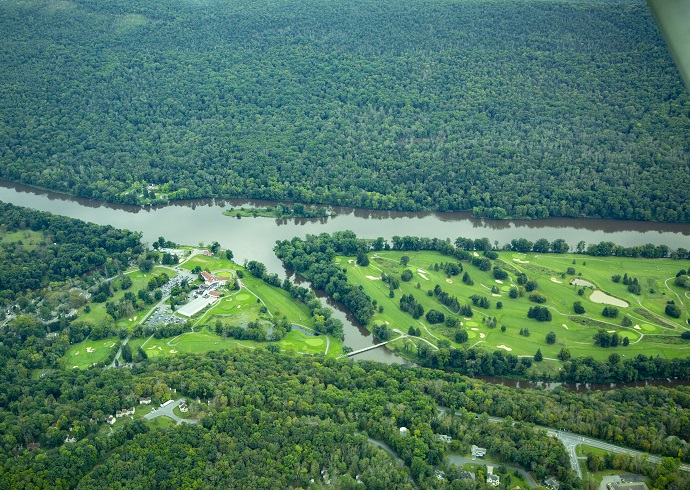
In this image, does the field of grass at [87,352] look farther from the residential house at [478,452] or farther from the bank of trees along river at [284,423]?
the residential house at [478,452]

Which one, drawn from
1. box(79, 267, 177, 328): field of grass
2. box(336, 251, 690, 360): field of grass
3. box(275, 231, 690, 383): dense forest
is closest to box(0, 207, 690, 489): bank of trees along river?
box(275, 231, 690, 383): dense forest

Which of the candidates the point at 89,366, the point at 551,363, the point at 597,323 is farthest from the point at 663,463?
the point at 89,366

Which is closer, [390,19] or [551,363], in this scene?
[551,363]

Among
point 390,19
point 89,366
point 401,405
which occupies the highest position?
point 390,19

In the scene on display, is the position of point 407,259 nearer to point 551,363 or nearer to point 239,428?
point 551,363

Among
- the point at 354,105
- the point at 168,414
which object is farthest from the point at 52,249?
the point at 354,105

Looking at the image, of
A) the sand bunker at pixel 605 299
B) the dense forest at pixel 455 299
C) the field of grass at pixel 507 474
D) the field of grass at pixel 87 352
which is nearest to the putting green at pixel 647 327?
the dense forest at pixel 455 299

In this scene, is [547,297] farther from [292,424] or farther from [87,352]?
[87,352]
